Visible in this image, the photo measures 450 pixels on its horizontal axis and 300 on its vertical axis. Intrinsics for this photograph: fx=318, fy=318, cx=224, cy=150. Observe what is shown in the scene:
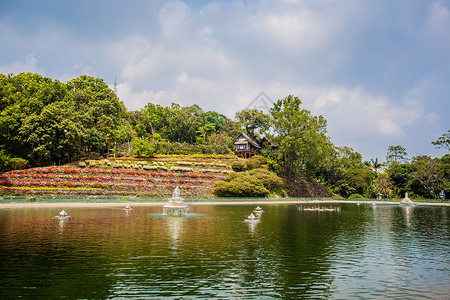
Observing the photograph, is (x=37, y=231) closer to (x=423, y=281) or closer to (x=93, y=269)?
(x=93, y=269)

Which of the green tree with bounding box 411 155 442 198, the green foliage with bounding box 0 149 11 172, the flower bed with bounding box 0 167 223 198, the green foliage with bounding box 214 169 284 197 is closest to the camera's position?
the flower bed with bounding box 0 167 223 198

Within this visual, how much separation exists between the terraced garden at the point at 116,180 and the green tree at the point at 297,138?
690 inches

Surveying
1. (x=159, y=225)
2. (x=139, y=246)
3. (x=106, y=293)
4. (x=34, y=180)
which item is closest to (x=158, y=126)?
(x=34, y=180)

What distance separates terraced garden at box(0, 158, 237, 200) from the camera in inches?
2002

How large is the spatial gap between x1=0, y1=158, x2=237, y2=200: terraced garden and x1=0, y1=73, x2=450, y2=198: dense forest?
271 inches

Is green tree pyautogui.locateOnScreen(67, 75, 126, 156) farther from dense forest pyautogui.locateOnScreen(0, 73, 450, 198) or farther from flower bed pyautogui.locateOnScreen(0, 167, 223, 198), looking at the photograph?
flower bed pyautogui.locateOnScreen(0, 167, 223, 198)

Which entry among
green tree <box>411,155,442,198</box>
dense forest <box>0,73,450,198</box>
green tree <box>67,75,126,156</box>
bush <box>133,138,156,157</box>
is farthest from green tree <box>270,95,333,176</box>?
green tree <box>67,75,126,156</box>

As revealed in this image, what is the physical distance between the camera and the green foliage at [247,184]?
6569 cm

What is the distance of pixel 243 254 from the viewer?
56.4 ft

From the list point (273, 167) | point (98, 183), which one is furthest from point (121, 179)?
point (273, 167)

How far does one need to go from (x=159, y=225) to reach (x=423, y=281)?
1995 cm

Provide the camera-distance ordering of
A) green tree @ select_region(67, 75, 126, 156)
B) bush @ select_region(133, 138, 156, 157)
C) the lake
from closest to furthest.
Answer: the lake → green tree @ select_region(67, 75, 126, 156) → bush @ select_region(133, 138, 156, 157)

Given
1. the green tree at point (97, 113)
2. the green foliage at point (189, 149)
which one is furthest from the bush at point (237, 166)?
the green tree at point (97, 113)

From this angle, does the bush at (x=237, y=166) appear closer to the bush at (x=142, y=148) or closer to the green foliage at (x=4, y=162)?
the bush at (x=142, y=148)
